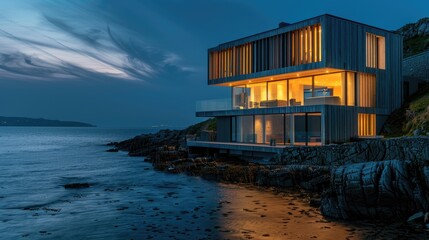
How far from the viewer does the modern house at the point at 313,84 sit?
2519 centimetres

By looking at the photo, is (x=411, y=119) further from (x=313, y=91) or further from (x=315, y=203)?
(x=315, y=203)

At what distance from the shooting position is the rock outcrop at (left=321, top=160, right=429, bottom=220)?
12.6m

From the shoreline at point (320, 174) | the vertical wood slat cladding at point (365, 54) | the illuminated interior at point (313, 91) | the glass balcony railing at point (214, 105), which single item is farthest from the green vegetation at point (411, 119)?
the glass balcony railing at point (214, 105)

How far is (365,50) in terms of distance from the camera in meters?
27.3

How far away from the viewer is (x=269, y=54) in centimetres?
2962

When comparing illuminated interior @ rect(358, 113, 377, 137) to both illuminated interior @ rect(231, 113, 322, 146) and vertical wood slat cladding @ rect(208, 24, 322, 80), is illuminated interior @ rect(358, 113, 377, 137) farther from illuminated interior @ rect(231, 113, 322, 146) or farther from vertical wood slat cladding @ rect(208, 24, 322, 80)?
vertical wood slat cladding @ rect(208, 24, 322, 80)

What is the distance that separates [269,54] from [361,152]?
12669mm

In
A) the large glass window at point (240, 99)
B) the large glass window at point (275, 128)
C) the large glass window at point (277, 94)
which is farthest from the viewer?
the large glass window at point (240, 99)

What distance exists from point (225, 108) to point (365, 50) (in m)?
11.6

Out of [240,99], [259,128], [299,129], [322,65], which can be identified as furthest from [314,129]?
[240,99]

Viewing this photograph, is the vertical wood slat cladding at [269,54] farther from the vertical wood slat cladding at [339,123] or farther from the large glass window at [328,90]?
the vertical wood slat cladding at [339,123]

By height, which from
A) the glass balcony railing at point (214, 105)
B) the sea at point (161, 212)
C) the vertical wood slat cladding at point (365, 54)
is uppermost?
the vertical wood slat cladding at point (365, 54)

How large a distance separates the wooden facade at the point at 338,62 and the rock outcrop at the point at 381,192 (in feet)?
34.4

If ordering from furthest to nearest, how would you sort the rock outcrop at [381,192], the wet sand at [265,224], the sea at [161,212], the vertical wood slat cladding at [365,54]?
the vertical wood slat cladding at [365,54]
the rock outcrop at [381,192]
the sea at [161,212]
the wet sand at [265,224]
